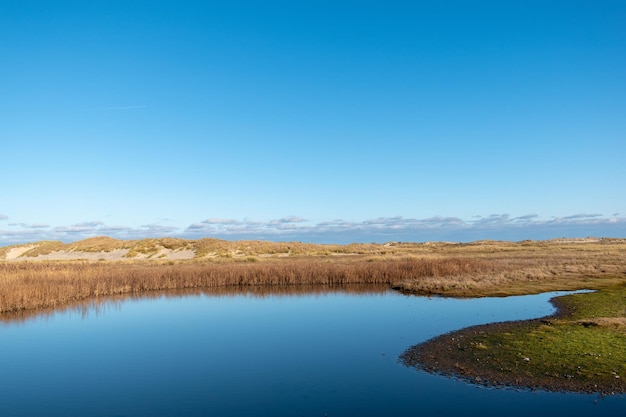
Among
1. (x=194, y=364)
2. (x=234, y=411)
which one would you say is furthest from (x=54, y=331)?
(x=234, y=411)

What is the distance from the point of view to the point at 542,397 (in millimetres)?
13086

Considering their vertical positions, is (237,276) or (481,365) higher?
(237,276)

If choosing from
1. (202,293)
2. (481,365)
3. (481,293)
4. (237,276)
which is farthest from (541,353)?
(237,276)

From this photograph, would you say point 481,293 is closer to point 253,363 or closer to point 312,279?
point 312,279

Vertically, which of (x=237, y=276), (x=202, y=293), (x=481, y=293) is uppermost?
(x=237, y=276)

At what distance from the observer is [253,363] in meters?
18.5

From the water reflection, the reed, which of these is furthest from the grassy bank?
the reed

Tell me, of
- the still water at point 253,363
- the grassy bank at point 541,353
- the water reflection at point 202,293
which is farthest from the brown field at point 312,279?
the grassy bank at point 541,353

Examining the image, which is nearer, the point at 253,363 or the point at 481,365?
the point at 481,365

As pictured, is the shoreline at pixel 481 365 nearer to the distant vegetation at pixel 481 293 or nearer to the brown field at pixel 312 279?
the distant vegetation at pixel 481 293

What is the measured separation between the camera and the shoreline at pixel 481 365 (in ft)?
44.7

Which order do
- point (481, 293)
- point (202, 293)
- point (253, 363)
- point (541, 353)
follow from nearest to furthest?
point (541, 353) < point (253, 363) < point (481, 293) < point (202, 293)

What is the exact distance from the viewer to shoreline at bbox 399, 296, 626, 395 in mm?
13625

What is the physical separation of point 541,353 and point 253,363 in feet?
35.7
